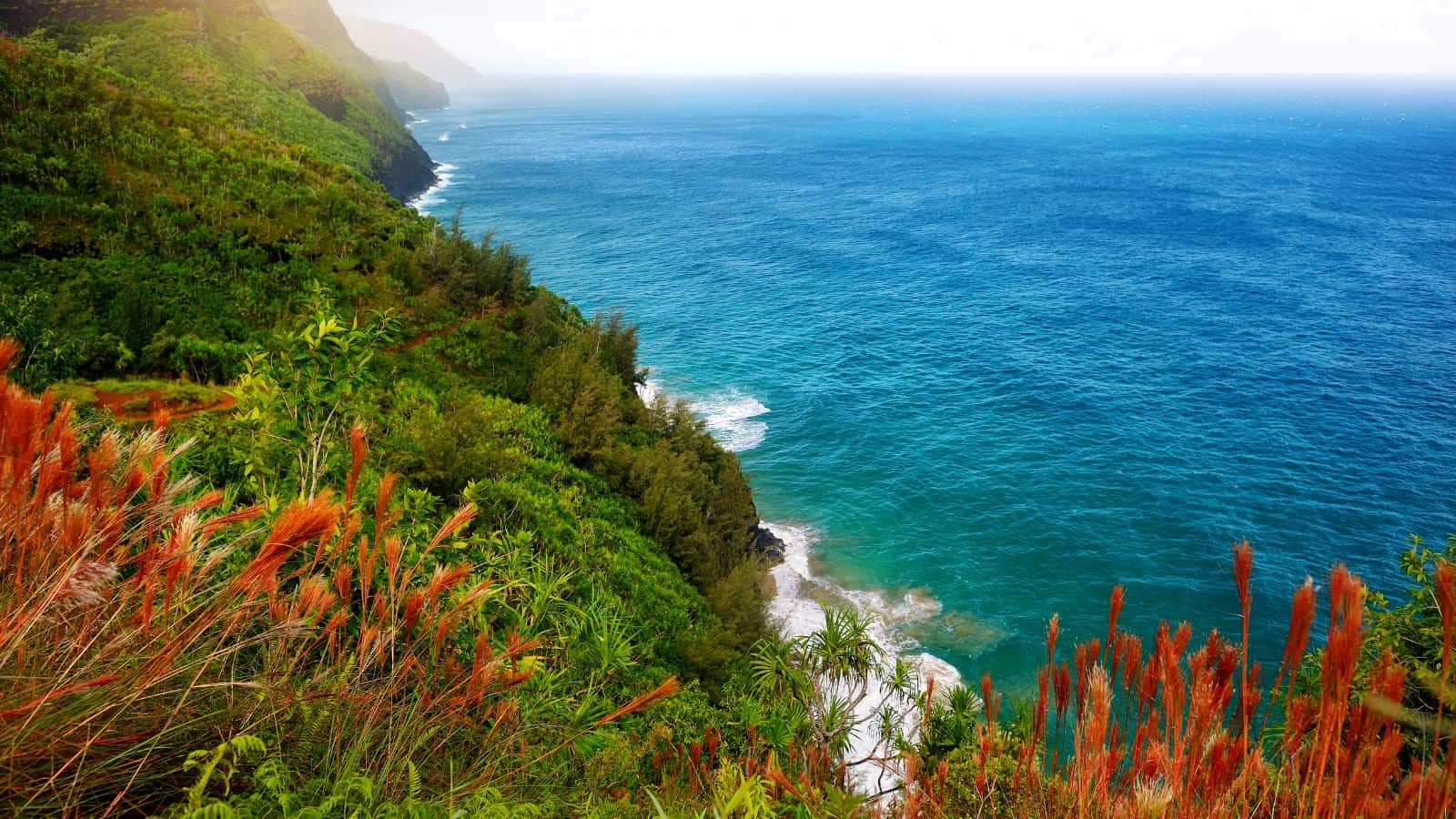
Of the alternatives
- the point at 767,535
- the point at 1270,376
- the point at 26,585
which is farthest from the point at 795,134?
the point at 26,585

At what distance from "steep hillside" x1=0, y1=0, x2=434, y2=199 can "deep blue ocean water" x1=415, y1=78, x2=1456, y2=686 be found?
9.90 m

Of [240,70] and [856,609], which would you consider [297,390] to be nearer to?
[856,609]

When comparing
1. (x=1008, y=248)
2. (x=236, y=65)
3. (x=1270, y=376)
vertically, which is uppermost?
(x=236, y=65)

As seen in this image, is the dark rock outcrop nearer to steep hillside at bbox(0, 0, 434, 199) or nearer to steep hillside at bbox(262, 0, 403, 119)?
steep hillside at bbox(0, 0, 434, 199)

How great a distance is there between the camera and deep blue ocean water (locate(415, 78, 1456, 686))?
27.7m

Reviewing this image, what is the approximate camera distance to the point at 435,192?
85.3m

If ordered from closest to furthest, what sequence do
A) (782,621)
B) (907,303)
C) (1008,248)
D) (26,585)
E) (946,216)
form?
(26,585) → (782,621) → (907,303) → (1008,248) → (946,216)

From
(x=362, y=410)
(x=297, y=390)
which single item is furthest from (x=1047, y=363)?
(x=297, y=390)

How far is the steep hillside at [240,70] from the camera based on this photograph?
4728 centimetres

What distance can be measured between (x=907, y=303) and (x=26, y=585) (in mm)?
54415

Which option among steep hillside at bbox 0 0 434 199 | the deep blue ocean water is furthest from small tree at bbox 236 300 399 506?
steep hillside at bbox 0 0 434 199

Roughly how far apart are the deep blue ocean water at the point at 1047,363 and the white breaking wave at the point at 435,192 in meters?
0.96

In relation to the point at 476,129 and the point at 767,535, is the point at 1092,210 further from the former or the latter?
the point at 476,129

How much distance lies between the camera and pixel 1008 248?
6756 cm
